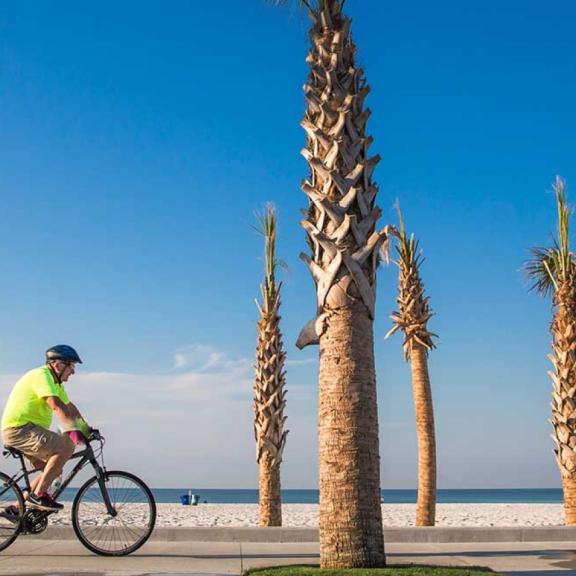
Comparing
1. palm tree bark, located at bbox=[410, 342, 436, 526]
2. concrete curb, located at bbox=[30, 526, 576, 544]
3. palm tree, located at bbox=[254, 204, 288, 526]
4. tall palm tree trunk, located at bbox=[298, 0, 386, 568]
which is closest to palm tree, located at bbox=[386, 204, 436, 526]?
palm tree bark, located at bbox=[410, 342, 436, 526]

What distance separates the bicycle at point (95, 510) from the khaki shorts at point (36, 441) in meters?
0.15

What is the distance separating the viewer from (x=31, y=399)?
7.62m

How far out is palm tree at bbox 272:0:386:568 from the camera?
21.2ft

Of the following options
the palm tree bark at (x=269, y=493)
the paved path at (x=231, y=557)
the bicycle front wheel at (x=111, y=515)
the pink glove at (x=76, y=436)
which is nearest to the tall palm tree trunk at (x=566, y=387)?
the paved path at (x=231, y=557)

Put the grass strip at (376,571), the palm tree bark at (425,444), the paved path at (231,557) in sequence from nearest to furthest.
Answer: the grass strip at (376,571) < the paved path at (231,557) < the palm tree bark at (425,444)

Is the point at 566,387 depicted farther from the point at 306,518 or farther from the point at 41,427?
the point at 306,518

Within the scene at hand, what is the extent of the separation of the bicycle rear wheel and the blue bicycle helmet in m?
1.33

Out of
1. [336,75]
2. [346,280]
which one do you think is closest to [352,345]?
[346,280]

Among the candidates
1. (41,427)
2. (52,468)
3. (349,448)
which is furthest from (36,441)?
(349,448)

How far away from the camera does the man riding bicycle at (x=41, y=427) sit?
24.6ft

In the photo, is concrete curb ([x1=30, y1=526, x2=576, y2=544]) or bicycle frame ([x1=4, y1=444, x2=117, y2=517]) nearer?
bicycle frame ([x1=4, y1=444, x2=117, y2=517])

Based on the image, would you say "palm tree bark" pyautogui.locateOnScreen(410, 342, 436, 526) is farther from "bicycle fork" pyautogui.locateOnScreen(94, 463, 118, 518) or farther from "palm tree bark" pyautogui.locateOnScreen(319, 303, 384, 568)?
"palm tree bark" pyautogui.locateOnScreen(319, 303, 384, 568)

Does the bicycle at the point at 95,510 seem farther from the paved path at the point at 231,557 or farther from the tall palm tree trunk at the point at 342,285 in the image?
the tall palm tree trunk at the point at 342,285

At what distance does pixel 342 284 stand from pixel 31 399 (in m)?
3.40
